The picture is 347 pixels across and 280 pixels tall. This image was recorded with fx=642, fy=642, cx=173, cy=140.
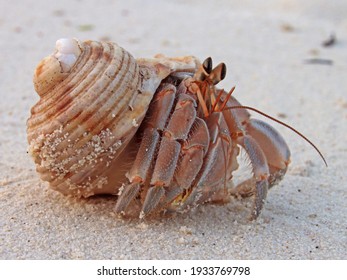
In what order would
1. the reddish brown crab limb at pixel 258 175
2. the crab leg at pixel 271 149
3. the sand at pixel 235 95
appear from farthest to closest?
the crab leg at pixel 271 149 → the reddish brown crab limb at pixel 258 175 → the sand at pixel 235 95

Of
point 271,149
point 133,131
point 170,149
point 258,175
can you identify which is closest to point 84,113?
point 133,131

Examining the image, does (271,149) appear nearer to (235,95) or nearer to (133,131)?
(133,131)

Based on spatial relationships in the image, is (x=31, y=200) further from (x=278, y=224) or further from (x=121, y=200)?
(x=278, y=224)

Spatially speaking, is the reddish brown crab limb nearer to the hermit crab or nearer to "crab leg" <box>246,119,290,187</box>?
the hermit crab

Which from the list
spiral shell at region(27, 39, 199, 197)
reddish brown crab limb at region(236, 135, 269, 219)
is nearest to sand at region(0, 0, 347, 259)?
reddish brown crab limb at region(236, 135, 269, 219)

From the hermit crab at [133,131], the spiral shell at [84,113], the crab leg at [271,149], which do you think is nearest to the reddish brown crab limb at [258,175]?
the hermit crab at [133,131]

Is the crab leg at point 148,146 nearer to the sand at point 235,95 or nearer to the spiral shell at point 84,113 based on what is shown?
the spiral shell at point 84,113
